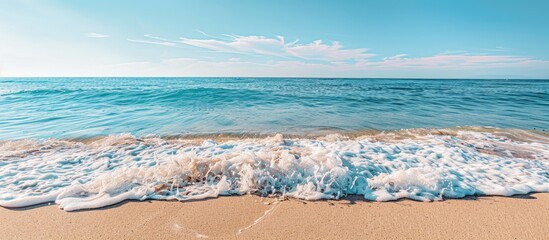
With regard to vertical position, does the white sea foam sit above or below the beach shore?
above

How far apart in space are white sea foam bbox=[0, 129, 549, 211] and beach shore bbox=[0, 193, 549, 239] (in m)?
0.16

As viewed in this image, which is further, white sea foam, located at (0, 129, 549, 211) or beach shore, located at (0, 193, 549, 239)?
white sea foam, located at (0, 129, 549, 211)

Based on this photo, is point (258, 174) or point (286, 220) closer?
point (286, 220)

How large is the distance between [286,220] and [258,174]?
2.89 feet

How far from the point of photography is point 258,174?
3.26 metres

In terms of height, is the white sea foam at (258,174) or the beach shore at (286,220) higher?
the white sea foam at (258,174)

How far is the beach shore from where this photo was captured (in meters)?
2.30

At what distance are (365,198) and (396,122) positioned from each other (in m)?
6.66

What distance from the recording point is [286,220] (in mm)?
2508

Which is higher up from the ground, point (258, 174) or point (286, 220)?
point (258, 174)

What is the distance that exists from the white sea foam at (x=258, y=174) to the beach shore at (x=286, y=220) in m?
0.16

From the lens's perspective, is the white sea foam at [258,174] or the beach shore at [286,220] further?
the white sea foam at [258,174]

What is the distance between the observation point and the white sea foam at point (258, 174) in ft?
9.80

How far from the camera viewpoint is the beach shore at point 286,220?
2.30 metres
